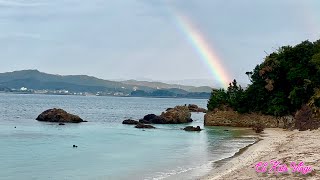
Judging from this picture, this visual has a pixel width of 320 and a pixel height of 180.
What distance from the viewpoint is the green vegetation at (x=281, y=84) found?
62.6 m

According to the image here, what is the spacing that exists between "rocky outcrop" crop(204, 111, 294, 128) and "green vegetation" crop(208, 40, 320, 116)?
0.84 meters

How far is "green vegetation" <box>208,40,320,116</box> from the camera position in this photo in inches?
2464

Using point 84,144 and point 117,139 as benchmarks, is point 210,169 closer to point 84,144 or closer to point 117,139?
point 84,144

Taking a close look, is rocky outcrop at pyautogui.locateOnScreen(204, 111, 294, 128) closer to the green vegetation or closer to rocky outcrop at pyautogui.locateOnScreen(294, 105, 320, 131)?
the green vegetation

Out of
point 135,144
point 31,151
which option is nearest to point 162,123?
point 135,144

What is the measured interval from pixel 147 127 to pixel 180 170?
137ft

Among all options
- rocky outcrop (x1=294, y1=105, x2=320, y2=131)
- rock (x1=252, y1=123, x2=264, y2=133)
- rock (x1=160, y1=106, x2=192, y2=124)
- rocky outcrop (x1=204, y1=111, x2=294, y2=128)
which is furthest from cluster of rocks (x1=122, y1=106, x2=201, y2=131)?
rocky outcrop (x1=294, y1=105, x2=320, y2=131)

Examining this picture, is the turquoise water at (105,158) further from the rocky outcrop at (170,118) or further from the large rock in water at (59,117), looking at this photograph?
the rocky outcrop at (170,118)

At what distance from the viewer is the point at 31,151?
37781 mm

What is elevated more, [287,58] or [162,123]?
[287,58]

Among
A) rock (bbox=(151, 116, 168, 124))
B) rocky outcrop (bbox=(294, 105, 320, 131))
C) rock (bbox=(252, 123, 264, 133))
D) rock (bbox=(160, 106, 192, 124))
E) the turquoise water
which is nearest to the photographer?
the turquoise water

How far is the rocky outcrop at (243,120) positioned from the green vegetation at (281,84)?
839 millimetres
